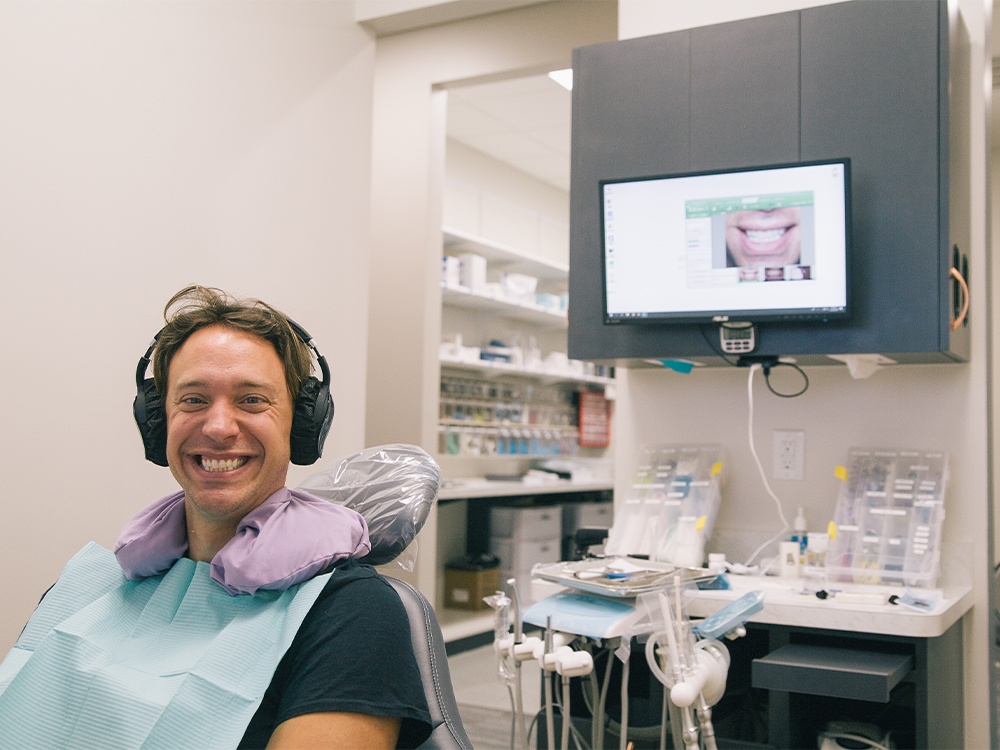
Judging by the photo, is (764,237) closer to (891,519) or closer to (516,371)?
(891,519)

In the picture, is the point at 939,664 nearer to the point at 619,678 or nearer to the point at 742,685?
the point at 742,685

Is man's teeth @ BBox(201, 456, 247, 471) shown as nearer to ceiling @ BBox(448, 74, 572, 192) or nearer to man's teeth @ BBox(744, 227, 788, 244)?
man's teeth @ BBox(744, 227, 788, 244)

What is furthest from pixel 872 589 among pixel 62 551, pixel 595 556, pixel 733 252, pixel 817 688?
pixel 62 551

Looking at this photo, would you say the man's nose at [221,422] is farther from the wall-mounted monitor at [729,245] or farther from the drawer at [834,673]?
the wall-mounted monitor at [729,245]

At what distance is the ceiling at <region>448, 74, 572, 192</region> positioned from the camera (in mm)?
5055

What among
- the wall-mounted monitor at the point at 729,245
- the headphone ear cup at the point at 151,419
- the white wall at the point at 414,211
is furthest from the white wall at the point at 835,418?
the headphone ear cup at the point at 151,419

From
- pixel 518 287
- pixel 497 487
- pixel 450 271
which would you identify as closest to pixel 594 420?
pixel 518 287

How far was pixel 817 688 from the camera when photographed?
1.90 metres

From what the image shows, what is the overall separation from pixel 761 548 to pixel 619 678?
573 millimetres

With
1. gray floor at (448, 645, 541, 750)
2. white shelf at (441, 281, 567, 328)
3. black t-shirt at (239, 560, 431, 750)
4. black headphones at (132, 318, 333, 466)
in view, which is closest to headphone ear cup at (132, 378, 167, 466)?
black headphones at (132, 318, 333, 466)

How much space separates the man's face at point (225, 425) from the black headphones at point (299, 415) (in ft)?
0.16

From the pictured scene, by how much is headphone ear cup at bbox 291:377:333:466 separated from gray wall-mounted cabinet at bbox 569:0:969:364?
4.58ft

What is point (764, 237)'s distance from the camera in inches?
95.6

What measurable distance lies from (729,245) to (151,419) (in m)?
1.62
